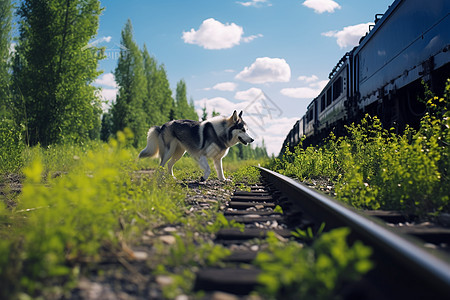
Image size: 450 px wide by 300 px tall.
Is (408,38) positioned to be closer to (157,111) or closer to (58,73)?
(58,73)

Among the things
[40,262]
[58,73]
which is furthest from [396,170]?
[58,73]

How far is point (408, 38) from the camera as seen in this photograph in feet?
17.6

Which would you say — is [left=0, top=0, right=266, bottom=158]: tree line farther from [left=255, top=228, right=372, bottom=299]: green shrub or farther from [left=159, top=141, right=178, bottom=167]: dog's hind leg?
[left=255, top=228, right=372, bottom=299]: green shrub

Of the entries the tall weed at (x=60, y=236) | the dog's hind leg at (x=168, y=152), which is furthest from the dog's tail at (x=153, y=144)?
the tall weed at (x=60, y=236)

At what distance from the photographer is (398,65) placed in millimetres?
5754

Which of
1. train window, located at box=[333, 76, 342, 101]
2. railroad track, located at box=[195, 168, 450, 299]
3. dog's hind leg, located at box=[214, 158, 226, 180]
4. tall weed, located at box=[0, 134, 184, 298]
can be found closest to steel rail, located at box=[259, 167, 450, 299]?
railroad track, located at box=[195, 168, 450, 299]

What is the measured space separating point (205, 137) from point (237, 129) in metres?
0.68

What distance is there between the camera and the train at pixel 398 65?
449 centimetres

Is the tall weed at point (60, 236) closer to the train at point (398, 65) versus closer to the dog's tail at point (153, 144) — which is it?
the train at point (398, 65)

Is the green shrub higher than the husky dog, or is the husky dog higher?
the husky dog

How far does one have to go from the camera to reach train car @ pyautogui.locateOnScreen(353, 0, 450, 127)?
14.6 feet

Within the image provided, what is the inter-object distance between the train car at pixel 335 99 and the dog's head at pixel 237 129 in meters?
3.69

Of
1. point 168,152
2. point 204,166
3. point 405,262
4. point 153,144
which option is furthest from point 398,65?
point 405,262

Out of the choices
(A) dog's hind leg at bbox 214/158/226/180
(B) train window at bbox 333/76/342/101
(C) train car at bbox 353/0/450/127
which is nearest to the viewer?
(C) train car at bbox 353/0/450/127
